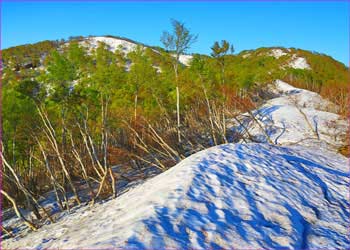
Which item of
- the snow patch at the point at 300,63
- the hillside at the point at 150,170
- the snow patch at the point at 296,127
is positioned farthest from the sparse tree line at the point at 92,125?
the snow patch at the point at 300,63

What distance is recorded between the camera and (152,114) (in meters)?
13.9

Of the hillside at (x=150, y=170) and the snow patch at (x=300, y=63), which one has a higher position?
the snow patch at (x=300, y=63)

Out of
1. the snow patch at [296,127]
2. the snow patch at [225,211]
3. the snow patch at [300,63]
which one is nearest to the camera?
the snow patch at [225,211]

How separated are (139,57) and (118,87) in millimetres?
2572

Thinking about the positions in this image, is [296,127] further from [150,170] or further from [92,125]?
[92,125]

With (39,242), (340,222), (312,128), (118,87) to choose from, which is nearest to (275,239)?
(340,222)

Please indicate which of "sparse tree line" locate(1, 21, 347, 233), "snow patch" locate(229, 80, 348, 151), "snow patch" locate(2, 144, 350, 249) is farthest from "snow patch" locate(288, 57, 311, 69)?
"snow patch" locate(2, 144, 350, 249)

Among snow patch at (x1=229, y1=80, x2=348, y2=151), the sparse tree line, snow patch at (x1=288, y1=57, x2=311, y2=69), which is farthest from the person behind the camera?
snow patch at (x1=288, y1=57, x2=311, y2=69)

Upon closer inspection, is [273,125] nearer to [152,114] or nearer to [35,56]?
[152,114]

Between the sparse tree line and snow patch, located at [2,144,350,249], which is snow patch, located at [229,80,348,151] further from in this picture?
snow patch, located at [2,144,350,249]

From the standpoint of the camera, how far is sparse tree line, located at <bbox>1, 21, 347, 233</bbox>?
316 inches

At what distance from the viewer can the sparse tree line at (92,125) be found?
26.3ft

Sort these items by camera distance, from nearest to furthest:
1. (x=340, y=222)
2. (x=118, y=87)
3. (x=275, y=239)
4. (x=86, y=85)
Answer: (x=275, y=239)
(x=340, y=222)
(x=86, y=85)
(x=118, y=87)

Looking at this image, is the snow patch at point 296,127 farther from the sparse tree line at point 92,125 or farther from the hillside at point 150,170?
the sparse tree line at point 92,125
